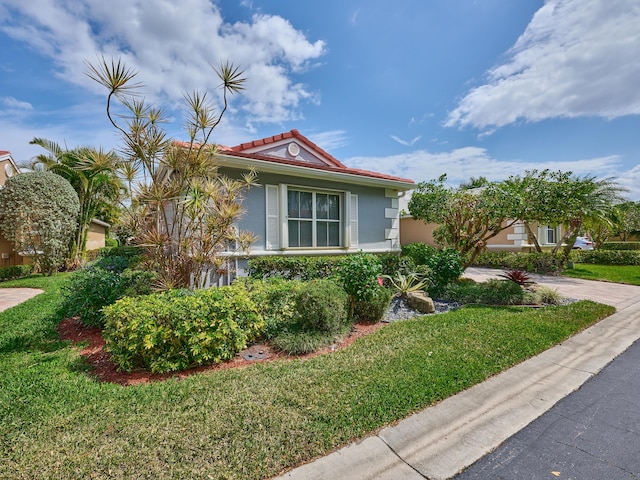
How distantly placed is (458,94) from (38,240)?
53.6ft

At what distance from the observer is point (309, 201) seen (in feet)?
26.6

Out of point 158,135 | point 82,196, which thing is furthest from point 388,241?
point 82,196

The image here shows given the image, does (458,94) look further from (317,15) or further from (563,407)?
(563,407)

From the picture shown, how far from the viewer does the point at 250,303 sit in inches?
165

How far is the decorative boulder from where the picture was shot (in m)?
6.40

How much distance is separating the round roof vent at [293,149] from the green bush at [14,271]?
1190cm

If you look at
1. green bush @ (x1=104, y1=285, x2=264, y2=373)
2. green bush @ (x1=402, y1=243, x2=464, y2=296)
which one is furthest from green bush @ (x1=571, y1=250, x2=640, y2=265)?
green bush @ (x1=104, y1=285, x2=264, y2=373)

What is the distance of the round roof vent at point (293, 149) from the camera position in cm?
980

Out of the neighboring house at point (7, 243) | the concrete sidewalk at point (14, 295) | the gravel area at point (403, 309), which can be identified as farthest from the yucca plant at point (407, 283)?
the neighboring house at point (7, 243)

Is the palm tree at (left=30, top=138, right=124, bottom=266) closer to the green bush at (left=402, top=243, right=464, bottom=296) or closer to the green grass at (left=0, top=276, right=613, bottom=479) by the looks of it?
the green grass at (left=0, top=276, right=613, bottom=479)

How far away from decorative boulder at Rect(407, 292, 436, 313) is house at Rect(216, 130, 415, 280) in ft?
8.03

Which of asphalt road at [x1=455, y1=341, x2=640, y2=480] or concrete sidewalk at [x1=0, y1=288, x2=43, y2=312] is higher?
concrete sidewalk at [x1=0, y1=288, x2=43, y2=312]

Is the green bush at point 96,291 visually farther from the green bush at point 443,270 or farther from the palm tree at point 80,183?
the palm tree at point 80,183

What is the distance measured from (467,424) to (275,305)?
3144 mm
